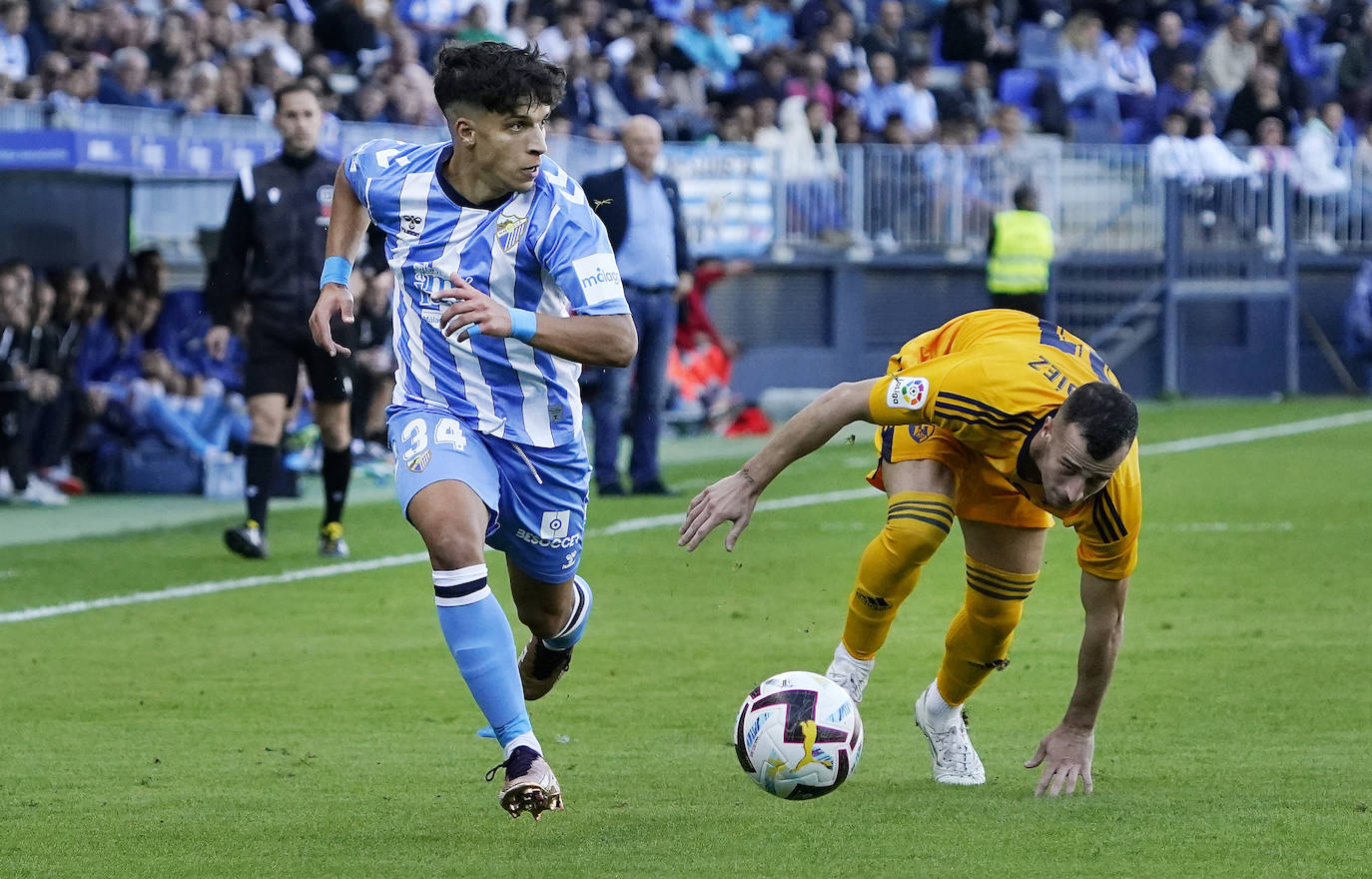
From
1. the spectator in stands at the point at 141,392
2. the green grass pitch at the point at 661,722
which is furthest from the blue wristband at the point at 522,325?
the spectator in stands at the point at 141,392

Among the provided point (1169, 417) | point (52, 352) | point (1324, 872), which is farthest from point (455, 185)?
point (1169, 417)

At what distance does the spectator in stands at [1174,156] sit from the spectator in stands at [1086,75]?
5.74ft

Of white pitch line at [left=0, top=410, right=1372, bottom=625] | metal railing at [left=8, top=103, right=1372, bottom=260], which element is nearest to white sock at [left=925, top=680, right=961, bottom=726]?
white pitch line at [left=0, top=410, right=1372, bottom=625]

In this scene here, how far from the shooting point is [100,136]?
41.8 ft

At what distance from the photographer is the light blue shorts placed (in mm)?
5371

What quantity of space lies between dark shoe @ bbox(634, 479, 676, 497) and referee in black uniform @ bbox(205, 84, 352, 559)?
3136 millimetres

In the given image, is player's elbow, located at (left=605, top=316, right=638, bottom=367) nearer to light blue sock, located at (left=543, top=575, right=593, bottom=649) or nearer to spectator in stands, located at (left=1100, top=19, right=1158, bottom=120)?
light blue sock, located at (left=543, top=575, right=593, bottom=649)

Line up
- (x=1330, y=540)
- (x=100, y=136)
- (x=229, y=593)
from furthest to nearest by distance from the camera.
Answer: (x=100, y=136), (x=1330, y=540), (x=229, y=593)

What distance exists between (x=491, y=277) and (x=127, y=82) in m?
11.2

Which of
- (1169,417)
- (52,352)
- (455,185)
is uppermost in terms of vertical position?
(455,185)

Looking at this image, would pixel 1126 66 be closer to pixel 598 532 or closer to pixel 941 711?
pixel 598 532

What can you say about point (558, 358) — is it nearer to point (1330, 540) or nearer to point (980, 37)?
point (1330, 540)

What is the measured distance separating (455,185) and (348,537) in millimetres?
6357

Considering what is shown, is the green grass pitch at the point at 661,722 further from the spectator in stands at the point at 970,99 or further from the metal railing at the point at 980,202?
the spectator in stands at the point at 970,99
